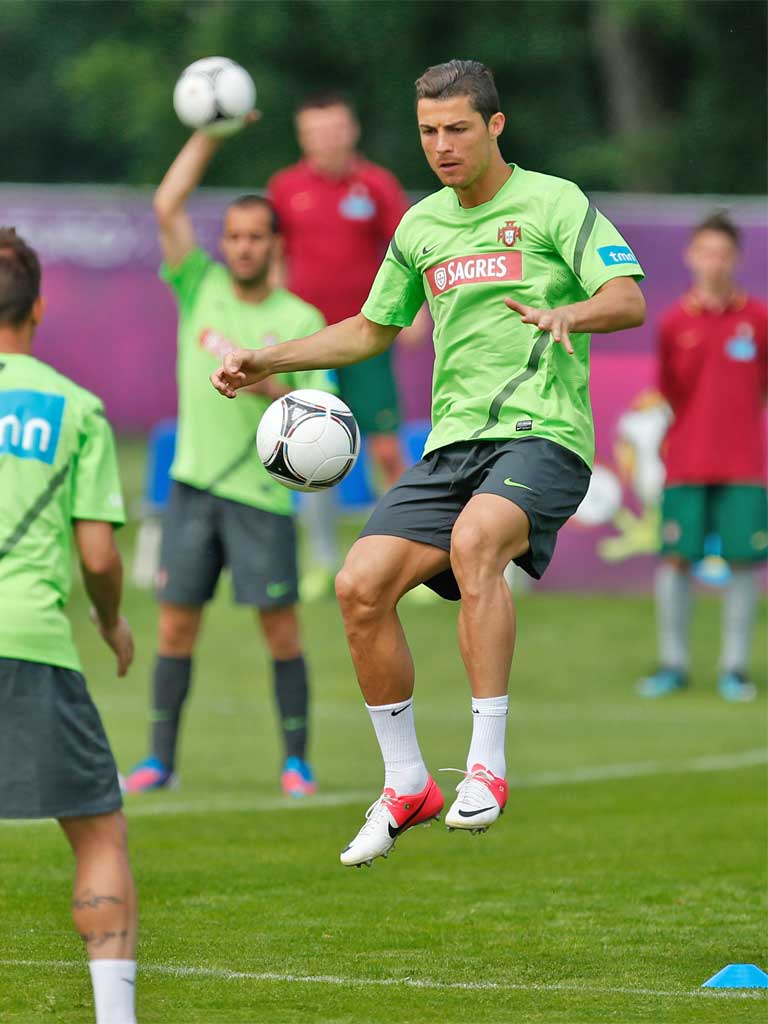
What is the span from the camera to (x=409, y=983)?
21.0 ft

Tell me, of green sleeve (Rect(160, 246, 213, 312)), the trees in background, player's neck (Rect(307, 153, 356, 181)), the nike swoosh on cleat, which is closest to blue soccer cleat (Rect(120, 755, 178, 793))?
green sleeve (Rect(160, 246, 213, 312))

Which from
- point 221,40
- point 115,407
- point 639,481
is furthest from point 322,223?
point 221,40

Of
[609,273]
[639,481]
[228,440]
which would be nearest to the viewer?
[609,273]

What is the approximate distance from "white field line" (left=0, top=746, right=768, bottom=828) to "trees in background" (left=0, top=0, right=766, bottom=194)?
17446 mm

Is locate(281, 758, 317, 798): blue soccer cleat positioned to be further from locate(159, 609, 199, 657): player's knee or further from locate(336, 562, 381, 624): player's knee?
locate(336, 562, 381, 624): player's knee

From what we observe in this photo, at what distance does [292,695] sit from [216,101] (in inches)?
115

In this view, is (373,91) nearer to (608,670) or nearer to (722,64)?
(722,64)

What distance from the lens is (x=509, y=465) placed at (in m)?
6.66

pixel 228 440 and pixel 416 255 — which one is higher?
pixel 416 255

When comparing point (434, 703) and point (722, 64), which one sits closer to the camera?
point (434, 703)

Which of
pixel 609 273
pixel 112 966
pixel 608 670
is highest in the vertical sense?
pixel 609 273

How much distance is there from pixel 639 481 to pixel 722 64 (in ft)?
47.7

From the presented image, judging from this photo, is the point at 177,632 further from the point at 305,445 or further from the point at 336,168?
the point at 336,168

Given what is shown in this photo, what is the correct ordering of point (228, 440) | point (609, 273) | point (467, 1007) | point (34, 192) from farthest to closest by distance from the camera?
point (34, 192) → point (228, 440) → point (609, 273) → point (467, 1007)
